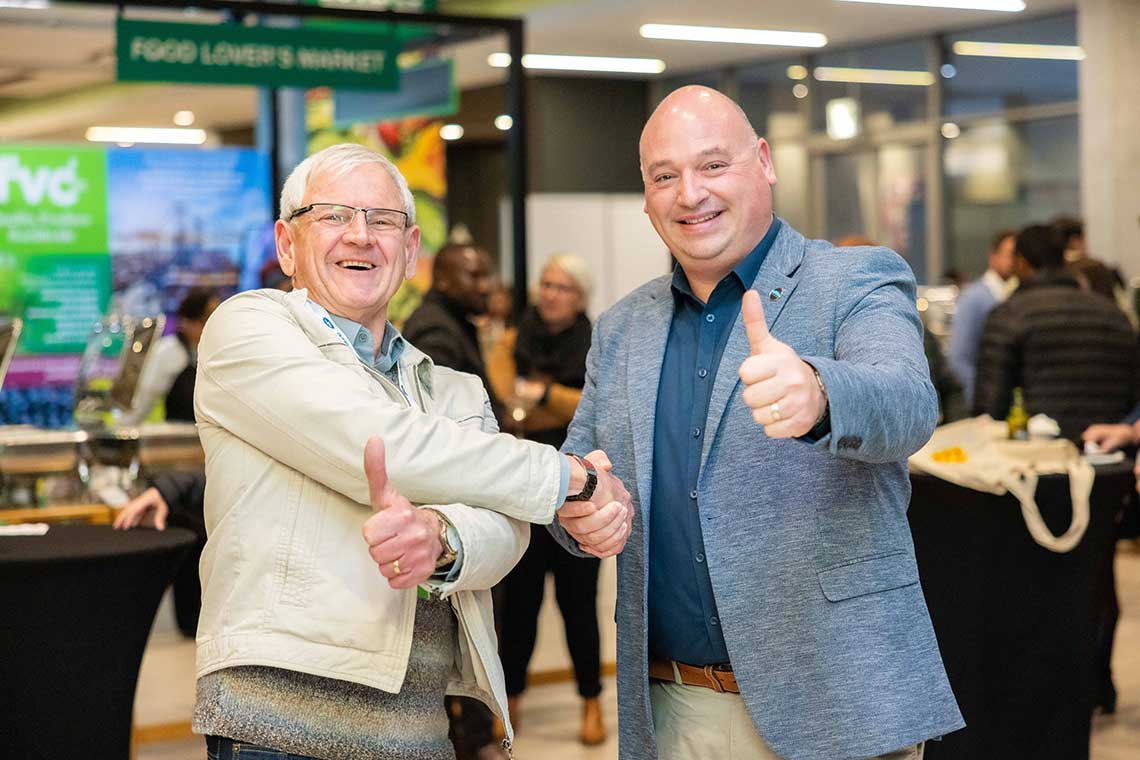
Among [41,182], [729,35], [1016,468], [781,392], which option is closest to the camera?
[781,392]

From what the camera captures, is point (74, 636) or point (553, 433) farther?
point (553, 433)

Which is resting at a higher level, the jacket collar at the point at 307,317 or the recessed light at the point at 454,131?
the recessed light at the point at 454,131

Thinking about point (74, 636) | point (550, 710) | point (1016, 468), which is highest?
point (1016, 468)

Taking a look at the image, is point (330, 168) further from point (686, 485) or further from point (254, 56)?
point (254, 56)

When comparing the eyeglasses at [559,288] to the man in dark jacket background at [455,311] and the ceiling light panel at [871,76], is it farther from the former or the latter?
the ceiling light panel at [871,76]

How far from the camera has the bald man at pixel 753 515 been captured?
2.04 meters

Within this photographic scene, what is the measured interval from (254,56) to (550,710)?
10.3ft

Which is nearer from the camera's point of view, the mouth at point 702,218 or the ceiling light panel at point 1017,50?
the mouth at point 702,218

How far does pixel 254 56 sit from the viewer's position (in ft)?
21.5

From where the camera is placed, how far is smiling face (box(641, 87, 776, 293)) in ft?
7.02

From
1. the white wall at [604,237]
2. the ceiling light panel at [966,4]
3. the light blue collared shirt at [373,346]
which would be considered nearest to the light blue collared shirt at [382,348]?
the light blue collared shirt at [373,346]

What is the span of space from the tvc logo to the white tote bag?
5.68 metres

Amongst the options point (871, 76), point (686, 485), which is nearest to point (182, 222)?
point (686, 485)

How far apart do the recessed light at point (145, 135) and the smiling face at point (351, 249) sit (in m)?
14.6
